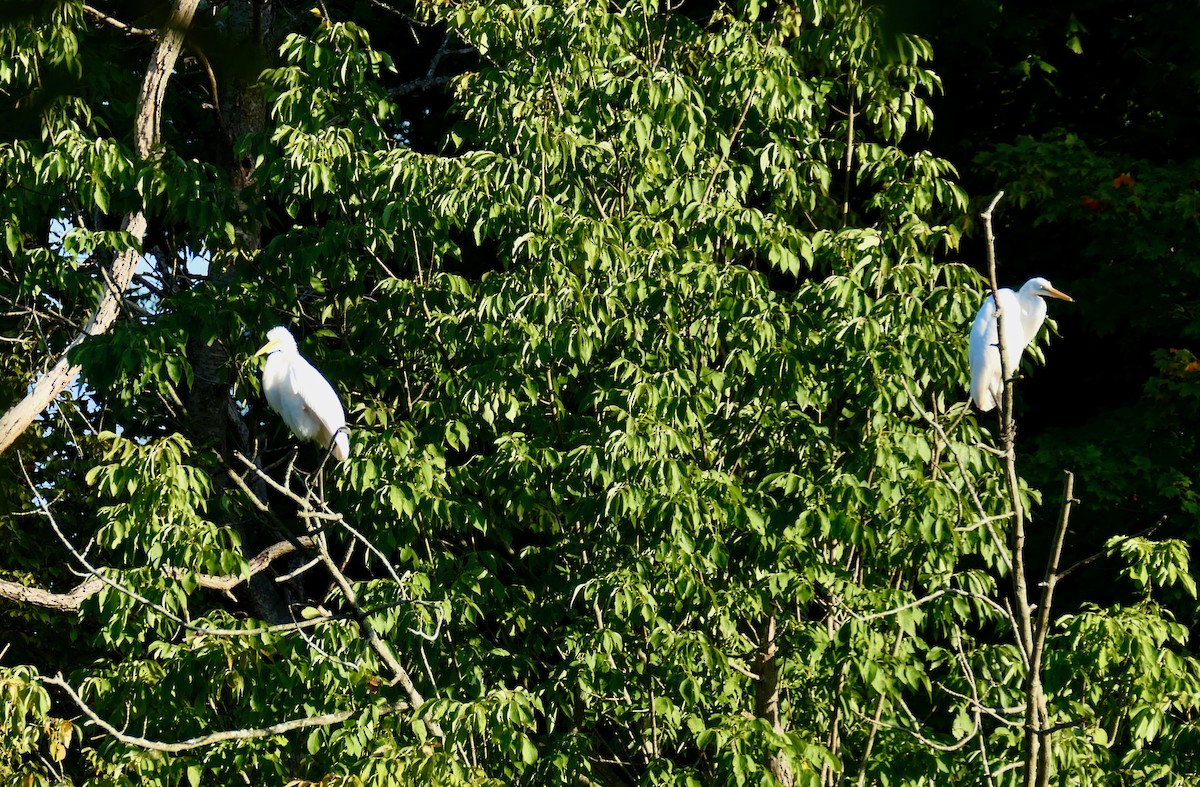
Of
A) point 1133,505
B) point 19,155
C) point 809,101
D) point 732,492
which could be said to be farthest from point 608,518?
point 1133,505

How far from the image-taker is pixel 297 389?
534 centimetres

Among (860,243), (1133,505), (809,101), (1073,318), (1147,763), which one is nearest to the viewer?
(1147,763)

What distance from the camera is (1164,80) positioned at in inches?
291

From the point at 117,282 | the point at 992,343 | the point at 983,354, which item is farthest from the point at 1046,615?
the point at 117,282

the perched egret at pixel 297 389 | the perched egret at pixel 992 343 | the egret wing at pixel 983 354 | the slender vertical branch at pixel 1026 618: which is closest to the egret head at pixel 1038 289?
the perched egret at pixel 992 343

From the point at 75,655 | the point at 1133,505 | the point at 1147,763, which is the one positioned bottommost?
the point at 75,655

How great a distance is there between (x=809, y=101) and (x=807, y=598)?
1925 millimetres

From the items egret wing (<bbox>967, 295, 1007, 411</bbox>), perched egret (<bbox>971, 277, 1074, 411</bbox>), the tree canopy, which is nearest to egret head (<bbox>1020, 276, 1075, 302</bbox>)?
perched egret (<bbox>971, 277, 1074, 411</bbox>)

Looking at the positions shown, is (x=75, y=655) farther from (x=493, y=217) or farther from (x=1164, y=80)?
(x=1164, y=80)

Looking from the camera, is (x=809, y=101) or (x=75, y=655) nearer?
(x=809, y=101)

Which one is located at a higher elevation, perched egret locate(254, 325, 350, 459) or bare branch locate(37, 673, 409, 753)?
perched egret locate(254, 325, 350, 459)

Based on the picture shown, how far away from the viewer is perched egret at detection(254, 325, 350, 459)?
5.30m

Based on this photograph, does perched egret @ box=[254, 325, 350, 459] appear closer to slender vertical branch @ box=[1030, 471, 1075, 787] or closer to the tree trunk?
the tree trunk

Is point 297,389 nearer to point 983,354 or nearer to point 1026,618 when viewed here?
point 983,354
